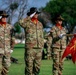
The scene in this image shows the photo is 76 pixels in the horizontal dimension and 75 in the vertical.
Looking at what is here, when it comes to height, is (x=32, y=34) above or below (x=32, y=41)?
Answer: above

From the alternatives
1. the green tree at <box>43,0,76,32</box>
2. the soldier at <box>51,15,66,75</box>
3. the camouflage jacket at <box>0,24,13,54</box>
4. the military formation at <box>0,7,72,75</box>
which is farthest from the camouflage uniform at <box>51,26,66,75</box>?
the green tree at <box>43,0,76,32</box>

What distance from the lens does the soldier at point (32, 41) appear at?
12.6 meters

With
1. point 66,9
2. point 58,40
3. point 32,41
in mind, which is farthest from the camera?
point 66,9

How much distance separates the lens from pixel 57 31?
1353cm

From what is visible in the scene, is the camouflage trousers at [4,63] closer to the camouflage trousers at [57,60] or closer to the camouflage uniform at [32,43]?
the camouflage uniform at [32,43]

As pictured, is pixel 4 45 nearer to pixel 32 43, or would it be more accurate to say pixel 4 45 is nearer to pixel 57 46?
pixel 32 43

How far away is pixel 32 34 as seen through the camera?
12562mm

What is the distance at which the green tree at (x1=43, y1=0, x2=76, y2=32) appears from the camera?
83.4 m

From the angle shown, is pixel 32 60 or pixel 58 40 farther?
pixel 58 40

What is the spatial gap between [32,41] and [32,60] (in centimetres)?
51

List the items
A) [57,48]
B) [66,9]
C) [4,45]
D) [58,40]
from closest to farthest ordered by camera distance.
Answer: [4,45] → [58,40] → [57,48] → [66,9]

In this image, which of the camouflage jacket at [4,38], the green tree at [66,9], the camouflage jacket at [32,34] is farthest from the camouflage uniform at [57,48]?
the green tree at [66,9]

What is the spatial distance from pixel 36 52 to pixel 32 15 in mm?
989

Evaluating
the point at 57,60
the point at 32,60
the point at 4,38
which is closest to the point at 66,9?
the point at 57,60
